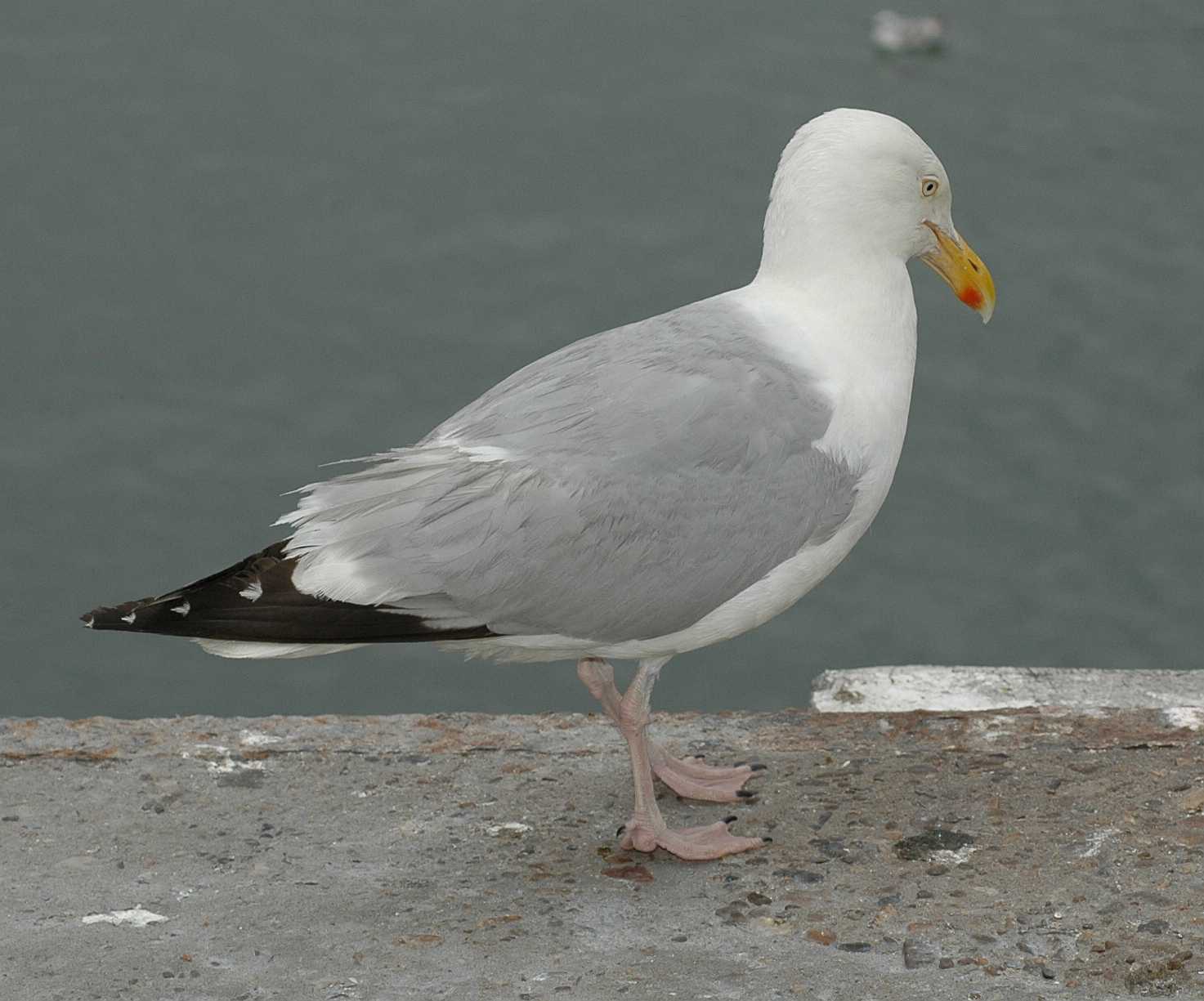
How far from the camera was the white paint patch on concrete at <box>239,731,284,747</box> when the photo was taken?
5.96 m

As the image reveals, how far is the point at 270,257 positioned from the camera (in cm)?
1296

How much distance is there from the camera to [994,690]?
640 cm

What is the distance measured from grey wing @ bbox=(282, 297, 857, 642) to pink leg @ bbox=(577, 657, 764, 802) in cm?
50

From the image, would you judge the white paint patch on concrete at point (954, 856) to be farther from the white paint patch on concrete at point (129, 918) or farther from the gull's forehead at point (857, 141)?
the white paint patch on concrete at point (129, 918)

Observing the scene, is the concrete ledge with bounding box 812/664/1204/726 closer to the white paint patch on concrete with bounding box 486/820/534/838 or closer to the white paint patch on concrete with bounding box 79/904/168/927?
the white paint patch on concrete with bounding box 486/820/534/838

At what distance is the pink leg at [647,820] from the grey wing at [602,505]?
34cm

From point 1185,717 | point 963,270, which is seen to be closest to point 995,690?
point 1185,717

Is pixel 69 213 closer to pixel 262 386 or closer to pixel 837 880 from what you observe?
pixel 262 386

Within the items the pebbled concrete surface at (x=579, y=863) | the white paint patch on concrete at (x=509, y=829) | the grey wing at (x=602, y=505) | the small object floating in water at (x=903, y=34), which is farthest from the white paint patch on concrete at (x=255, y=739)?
the small object floating in water at (x=903, y=34)

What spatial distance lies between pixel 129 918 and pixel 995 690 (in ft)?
9.13

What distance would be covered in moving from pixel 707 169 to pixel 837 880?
9.05m

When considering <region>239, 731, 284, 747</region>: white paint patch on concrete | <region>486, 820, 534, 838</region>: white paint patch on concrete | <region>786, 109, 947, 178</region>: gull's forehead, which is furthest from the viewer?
<region>239, 731, 284, 747</region>: white paint patch on concrete

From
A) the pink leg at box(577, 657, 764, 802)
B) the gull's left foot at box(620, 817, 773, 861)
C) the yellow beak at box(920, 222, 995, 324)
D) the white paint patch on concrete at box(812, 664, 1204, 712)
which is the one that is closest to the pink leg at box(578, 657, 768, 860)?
the gull's left foot at box(620, 817, 773, 861)

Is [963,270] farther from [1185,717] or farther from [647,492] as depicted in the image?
[1185,717]
